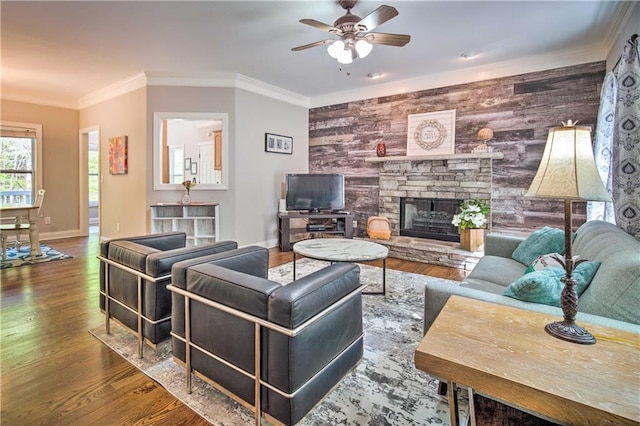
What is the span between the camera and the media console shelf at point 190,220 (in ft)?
16.4

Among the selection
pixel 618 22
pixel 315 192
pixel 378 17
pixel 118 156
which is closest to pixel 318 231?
pixel 315 192

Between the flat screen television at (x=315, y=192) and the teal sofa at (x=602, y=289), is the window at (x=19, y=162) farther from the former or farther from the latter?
the teal sofa at (x=602, y=289)

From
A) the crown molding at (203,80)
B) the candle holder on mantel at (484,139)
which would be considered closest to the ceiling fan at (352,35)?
the candle holder on mantel at (484,139)

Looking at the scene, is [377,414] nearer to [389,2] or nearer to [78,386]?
[78,386]

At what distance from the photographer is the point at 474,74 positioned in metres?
4.62

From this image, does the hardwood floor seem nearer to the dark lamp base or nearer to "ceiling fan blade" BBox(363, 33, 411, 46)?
the dark lamp base

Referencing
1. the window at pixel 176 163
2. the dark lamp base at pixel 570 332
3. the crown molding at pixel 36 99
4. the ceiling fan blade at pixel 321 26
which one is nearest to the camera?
the dark lamp base at pixel 570 332

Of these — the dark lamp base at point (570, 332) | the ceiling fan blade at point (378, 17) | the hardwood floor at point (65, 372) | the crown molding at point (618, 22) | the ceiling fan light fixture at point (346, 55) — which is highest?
the crown molding at point (618, 22)

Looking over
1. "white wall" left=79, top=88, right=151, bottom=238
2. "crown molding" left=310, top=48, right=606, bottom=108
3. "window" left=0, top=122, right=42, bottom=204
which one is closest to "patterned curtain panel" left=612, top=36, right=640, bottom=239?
"crown molding" left=310, top=48, right=606, bottom=108

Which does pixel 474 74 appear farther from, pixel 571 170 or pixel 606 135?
pixel 571 170

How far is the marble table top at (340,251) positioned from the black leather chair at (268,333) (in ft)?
3.28

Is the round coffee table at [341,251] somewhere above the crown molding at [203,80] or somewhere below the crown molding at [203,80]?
below

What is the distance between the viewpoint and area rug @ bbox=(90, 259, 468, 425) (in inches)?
64.1

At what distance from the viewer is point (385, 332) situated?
2.54m
